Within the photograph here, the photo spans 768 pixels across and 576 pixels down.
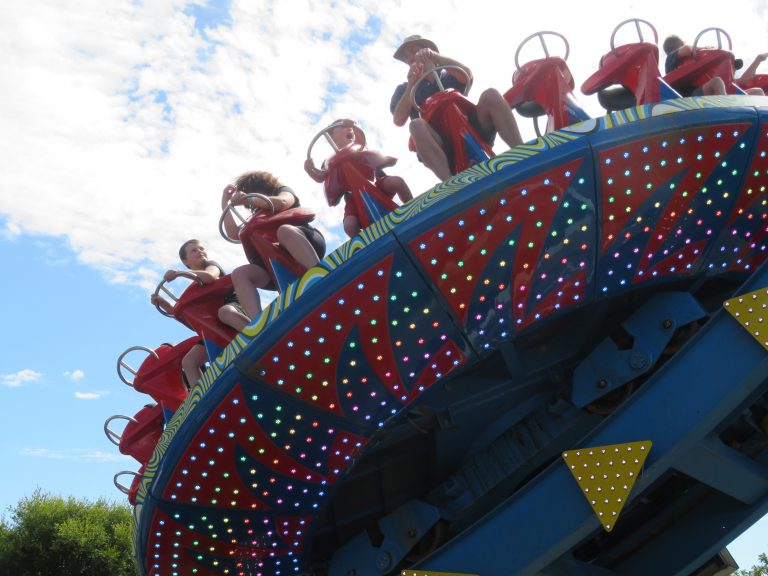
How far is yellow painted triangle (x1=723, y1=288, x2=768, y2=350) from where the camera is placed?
15.9ft

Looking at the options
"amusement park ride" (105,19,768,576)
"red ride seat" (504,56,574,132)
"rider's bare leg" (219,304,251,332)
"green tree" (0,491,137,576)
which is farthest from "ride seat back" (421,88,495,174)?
"green tree" (0,491,137,576)

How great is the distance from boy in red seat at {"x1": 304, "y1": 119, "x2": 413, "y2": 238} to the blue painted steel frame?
256 centimetres

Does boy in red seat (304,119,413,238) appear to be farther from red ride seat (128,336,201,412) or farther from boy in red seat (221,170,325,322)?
red ride seat (128,336,201,412)

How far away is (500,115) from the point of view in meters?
5.99

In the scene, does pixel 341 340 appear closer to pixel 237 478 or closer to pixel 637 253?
pixel 237 478

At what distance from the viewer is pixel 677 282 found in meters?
5.80

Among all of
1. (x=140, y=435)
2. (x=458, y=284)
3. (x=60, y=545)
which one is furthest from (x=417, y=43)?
(x=60, y=545)

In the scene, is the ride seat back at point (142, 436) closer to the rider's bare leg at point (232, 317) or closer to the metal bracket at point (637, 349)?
the rider's bare leg at point (232, 317)

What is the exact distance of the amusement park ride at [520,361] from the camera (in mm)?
4746

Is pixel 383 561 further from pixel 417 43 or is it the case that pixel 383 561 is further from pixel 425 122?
pixel 417 43

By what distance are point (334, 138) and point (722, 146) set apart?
303cm

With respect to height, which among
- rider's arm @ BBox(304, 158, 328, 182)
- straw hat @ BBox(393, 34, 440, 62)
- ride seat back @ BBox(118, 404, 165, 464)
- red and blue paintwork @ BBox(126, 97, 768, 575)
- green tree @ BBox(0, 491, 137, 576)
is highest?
green tree @ BBox(0, 491, 137, 576)

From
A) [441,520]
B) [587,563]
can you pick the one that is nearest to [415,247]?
[441,520]

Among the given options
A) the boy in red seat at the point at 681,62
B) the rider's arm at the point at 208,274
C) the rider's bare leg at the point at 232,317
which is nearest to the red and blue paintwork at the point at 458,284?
the boy in red seat at the point at 681,62
